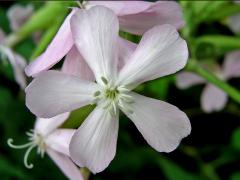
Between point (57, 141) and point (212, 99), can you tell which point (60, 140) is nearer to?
point (57, 141)

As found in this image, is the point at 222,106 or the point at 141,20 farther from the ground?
the point at 141,20

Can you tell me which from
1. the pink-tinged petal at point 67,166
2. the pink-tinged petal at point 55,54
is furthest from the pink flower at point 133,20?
the pink-tinged petal at point 67,166

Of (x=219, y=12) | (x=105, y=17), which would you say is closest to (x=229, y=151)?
(x=219, y=12)

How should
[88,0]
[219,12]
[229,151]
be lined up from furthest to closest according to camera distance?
1. [229,151]
2. [219,12]
3. [88,0]

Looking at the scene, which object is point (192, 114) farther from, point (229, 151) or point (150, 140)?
point (150, 140)

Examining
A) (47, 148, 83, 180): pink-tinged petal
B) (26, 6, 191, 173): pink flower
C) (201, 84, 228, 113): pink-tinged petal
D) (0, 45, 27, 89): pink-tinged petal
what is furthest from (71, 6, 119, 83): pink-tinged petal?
(201, 84, 228, 113): pink-tinged petal

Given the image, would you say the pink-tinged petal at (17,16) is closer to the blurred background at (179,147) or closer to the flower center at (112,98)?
the blurred background at (179,147)

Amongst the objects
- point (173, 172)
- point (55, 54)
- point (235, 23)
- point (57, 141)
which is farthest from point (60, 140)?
point (235, 23)
